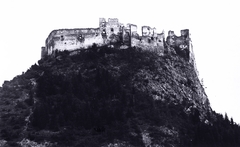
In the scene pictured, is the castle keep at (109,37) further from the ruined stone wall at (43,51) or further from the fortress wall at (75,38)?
the ruined stone wall at (43,51)

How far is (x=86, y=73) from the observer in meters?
103

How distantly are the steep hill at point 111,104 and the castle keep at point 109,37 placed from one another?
196 cm

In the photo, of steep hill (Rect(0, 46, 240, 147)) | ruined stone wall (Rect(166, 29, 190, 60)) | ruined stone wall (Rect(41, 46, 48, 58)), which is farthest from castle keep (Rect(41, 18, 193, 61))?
ruined stone wall (Rect(41, 46, 48, 58))

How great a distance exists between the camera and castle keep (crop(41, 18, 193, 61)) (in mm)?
108250

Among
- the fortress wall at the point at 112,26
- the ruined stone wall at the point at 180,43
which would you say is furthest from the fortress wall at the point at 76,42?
the ruined stone wall at the point at 180,43

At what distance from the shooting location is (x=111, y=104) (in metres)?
93.4

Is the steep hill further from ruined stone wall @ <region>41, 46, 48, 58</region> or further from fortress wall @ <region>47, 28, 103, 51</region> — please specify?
ruined stone wall @ <region>41, 46, 48, 58</region>

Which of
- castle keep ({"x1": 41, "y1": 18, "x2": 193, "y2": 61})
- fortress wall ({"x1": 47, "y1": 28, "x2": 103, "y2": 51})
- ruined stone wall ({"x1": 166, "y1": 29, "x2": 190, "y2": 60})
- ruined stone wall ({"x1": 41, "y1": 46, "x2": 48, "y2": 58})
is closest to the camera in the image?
castle keep ({"x1": 41, "y1": 18, "x2": 193, "y2": 61})

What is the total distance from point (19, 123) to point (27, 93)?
10.9 m

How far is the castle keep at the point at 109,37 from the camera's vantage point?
10825 centimetres

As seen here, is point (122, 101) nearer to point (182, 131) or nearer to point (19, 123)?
point (182, 131)

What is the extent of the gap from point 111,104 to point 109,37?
20.8 meters

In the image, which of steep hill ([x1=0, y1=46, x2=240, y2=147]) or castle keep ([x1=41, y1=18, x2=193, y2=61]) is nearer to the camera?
steep hill ([x1=0, y1=46, x2=240, y2=147])

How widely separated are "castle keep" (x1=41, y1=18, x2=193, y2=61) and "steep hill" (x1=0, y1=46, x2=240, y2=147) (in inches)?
77.2
